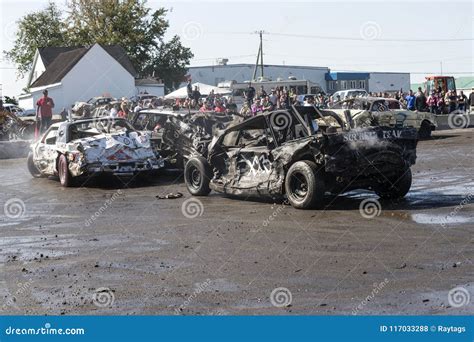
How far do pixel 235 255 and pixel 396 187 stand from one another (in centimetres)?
443

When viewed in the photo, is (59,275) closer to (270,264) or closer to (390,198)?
(270,264)

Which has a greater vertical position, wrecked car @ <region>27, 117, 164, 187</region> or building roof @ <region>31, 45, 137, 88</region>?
building roof @ <region>31, 45, 137, 88</region>

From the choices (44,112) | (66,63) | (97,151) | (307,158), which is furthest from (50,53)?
(307,158)

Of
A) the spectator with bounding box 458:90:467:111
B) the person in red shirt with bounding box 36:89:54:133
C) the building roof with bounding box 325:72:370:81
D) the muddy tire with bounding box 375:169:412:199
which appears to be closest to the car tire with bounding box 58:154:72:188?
the muddy tire with bounding box 375:169:412:199

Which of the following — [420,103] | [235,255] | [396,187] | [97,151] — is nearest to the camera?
[235,255]

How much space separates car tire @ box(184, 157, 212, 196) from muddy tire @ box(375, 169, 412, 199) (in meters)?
3.12

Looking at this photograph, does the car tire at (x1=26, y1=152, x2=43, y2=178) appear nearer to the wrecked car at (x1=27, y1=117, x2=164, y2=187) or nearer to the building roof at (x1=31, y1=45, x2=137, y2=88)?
the wrecked car at (x1=27, y1=117, x2=164, y2=187)

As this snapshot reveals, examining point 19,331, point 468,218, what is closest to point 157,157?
point 468,218

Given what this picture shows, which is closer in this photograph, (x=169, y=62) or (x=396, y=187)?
(x=396, y=187)

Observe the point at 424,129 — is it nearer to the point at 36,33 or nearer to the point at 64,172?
the point at 64,172

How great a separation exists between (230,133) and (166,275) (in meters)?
5.75

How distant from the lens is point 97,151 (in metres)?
15.3

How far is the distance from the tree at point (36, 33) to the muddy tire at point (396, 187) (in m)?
61.9

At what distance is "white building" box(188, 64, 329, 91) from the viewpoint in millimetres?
77625
